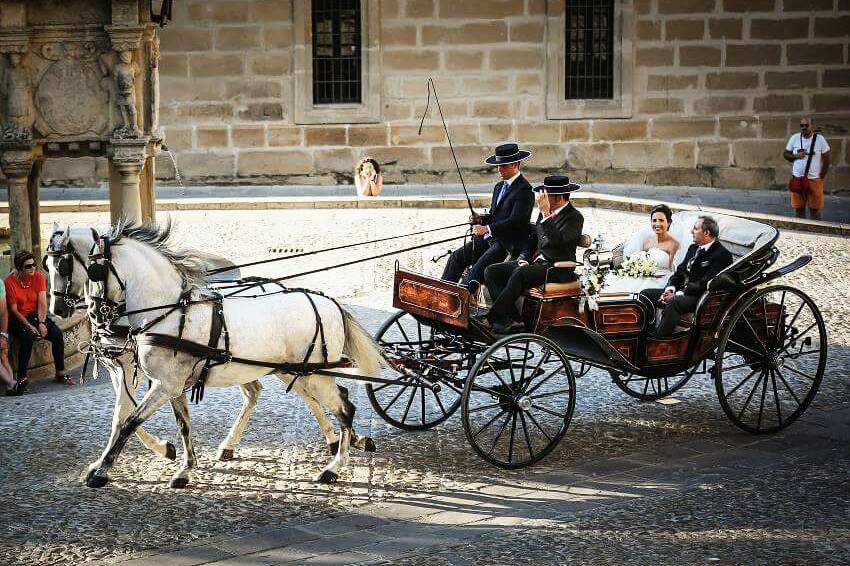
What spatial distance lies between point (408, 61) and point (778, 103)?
6.29 metres

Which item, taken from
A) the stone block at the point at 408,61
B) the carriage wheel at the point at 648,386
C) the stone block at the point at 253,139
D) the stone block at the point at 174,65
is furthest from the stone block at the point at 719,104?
the carriage wheel at the point at 648,386

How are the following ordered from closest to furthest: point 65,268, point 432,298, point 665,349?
1. point 65,268
2. point 432,298
3. point 665,349

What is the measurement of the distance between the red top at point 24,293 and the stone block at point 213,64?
1129 centimetres

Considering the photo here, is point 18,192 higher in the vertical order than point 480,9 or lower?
lower

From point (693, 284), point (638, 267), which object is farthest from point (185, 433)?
point (693, 284)

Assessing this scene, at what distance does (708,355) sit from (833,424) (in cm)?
115

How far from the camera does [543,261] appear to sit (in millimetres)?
9922

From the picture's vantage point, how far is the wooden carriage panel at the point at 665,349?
397 inches

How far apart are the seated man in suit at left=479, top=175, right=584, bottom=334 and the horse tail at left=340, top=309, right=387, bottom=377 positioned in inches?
34.7

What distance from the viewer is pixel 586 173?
2338 centimetres

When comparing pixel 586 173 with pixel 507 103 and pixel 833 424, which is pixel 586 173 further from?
pixel 833 424

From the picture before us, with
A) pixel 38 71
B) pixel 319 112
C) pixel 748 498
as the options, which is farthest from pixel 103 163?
pixel 748 498

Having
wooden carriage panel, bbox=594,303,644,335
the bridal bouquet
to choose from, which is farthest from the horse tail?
the bridal bouquet

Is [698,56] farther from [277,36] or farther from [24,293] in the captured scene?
[24,293]
